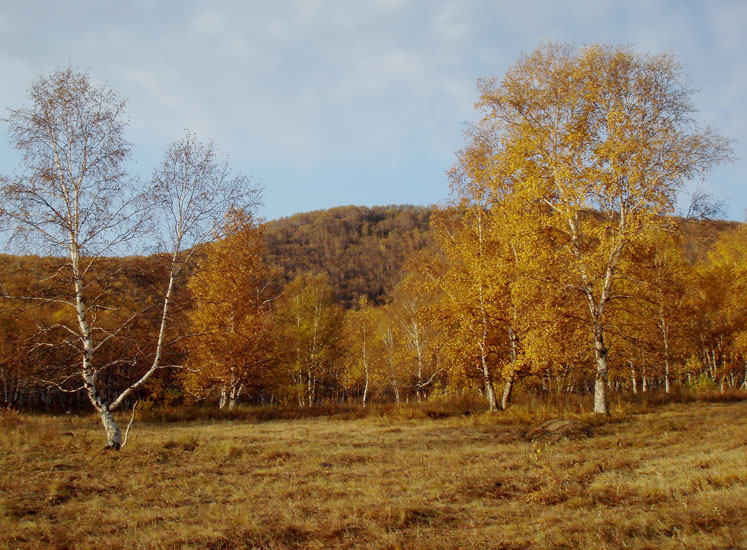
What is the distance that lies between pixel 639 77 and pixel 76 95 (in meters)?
17.3

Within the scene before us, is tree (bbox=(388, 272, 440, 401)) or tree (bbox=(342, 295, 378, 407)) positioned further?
tree (bbox=(342, 295, 378, 407))

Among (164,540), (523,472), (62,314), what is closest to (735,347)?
(523,472)

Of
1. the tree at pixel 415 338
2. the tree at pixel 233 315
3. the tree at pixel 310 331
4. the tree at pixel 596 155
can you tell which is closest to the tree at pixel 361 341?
the tree at pixel 415 338

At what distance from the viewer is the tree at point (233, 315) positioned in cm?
2142

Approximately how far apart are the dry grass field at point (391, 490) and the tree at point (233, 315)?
302 inches

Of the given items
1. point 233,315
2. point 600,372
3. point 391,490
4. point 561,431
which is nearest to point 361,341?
point 233,315

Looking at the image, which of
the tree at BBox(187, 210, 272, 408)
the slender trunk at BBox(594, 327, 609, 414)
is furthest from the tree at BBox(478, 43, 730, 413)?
the tree at BBox(187, 210, 272, 408)

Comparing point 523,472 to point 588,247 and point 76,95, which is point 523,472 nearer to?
point 588,247

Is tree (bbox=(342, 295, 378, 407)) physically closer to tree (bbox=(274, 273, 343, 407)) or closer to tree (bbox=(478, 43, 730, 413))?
tree (bbox=(274, 273, 343, 407))

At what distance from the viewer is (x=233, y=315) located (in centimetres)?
2320

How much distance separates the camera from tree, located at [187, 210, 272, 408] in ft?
70.3

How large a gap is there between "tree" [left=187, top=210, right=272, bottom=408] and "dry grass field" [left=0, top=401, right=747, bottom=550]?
7679mm

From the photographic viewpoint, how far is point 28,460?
33.6 ft

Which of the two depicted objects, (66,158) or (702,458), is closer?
(702,458)
